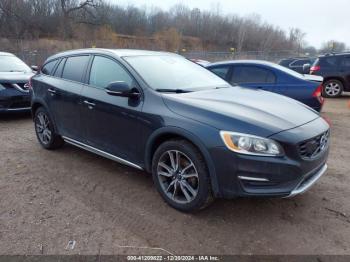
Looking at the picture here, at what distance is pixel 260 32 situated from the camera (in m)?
84.9

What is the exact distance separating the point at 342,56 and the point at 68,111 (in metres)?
10.8

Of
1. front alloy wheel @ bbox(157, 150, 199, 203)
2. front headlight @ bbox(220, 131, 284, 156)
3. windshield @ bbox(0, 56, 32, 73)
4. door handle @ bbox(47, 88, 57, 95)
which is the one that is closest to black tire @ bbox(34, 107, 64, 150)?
door handle @ bbox(47, 88, 57, 95)

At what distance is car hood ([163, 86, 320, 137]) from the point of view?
3.10m

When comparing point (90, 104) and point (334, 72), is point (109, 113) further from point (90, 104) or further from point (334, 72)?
point (334, 72)

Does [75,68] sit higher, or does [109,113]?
[75,68]

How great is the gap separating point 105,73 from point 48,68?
1.74 m

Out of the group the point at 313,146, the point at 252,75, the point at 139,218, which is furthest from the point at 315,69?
the point at 139,218

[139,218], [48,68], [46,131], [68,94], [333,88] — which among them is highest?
[48,68]

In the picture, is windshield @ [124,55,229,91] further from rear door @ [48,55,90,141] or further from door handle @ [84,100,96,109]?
rear door @ [48,55,90,141]

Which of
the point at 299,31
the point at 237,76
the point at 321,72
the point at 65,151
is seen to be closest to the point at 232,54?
the point at 321,72

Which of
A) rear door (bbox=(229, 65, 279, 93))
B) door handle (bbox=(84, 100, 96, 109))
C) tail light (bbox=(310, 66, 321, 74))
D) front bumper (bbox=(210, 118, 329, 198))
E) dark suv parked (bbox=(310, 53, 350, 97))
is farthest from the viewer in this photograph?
tail light (bbox=(310, 66, 321, 74))

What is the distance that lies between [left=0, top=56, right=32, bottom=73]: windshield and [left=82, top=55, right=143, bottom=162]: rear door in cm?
→ 511

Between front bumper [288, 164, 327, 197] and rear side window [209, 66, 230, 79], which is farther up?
rear side window [209, 66, 230, 79]

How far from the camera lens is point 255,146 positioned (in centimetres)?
299
